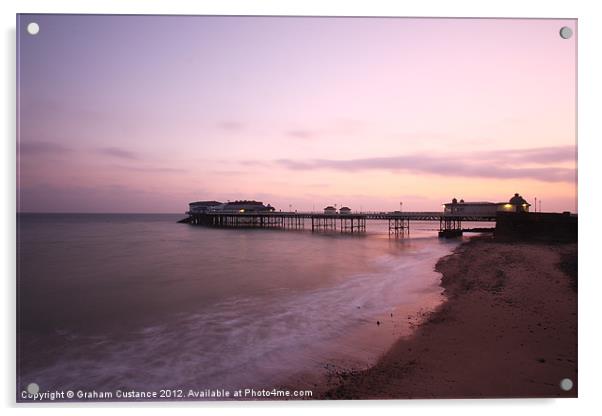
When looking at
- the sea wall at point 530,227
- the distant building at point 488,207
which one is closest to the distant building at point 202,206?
the distant building at point 488,207

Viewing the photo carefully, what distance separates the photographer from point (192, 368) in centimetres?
461

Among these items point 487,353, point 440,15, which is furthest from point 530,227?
point 440,15

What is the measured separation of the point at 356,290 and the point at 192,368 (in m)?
4.87

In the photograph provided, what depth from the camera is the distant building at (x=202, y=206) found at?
53.5m

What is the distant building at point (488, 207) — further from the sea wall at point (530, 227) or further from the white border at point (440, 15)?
the white border at point (440, 15)

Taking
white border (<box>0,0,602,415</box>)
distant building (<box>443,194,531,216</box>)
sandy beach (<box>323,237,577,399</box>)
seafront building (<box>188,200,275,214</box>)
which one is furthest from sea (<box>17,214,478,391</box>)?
seafront building (<box>188,200,275,214</box>)

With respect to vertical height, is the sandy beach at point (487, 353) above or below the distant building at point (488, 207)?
below

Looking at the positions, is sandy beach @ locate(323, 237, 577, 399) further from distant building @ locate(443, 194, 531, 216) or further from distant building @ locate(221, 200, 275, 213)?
distant building @ locate(221, 200, 275, 213)

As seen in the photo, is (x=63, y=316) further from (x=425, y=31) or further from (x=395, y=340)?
(x=425, y=31)

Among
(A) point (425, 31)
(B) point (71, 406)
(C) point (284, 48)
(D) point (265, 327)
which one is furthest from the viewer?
(D) point (265, 327)

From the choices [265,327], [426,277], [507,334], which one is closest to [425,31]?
[507,334]

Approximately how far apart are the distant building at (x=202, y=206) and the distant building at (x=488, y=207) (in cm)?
3522

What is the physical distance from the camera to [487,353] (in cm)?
418

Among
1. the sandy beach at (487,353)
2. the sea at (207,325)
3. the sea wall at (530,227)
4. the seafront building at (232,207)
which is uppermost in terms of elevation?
the seafront building at (232,207)
